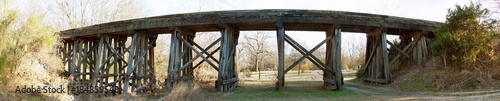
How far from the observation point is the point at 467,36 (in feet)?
32.7

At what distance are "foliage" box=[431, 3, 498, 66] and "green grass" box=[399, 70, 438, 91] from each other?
0.88m

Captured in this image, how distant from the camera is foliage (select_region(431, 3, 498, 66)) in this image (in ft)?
32.3

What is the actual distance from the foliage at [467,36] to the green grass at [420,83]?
2.89ft

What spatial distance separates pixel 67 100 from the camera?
7895 mm

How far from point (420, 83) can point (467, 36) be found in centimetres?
213

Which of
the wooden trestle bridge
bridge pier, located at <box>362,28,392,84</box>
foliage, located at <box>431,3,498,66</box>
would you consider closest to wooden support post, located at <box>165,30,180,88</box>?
the wooden trestle bridge

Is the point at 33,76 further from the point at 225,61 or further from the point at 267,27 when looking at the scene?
the point at 267,27

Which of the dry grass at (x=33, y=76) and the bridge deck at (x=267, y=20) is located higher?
the bridge deck at (x=267, y=20)

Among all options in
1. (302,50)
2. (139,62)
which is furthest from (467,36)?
(139,62)

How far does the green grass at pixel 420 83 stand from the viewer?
9800 millimetres

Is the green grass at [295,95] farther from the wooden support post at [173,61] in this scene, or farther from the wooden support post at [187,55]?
the wooden support post at [187,55]

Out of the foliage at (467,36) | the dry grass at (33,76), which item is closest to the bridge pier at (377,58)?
the foliage at (467,36)

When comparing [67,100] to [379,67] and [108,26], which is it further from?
[379,67]

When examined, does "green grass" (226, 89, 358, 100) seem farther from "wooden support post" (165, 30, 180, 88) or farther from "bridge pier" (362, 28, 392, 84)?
"bridge pier" (362, 28, 392, 84)
